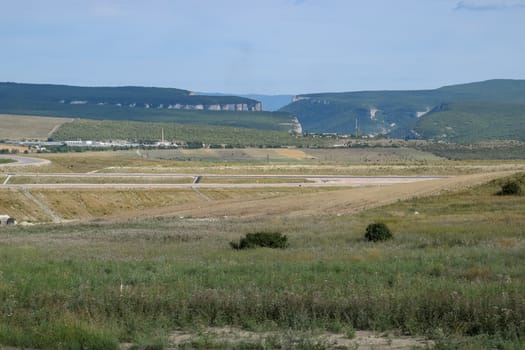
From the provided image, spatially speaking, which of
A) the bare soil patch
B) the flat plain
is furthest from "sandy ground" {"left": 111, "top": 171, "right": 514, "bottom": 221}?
the flat plain

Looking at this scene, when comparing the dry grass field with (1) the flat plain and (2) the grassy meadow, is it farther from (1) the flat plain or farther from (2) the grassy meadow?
(2) the grassy meadow

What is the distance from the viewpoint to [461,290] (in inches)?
543

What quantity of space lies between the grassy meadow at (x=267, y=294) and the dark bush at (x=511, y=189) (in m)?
20.3

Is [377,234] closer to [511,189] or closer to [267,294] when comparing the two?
[267,294]

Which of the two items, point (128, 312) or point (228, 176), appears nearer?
point (128, 312)

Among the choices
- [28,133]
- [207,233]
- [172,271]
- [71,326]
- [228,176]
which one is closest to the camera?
[71,326]

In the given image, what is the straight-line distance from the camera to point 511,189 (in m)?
45.2

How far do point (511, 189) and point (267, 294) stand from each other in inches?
1320

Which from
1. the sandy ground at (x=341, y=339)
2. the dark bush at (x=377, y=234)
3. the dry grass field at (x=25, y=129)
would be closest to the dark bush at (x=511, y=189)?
the dark bush at (x=377, y=234)

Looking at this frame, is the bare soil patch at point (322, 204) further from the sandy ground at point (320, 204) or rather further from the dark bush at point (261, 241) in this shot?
the dark bush at point (261, 241)

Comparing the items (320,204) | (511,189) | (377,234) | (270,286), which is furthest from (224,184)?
(270,286)

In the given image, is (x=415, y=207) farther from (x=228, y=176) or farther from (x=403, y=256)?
(x=228, y=176)

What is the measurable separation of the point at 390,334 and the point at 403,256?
27.5ft

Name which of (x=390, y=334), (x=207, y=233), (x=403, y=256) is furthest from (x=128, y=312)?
(x=207, y=233)
